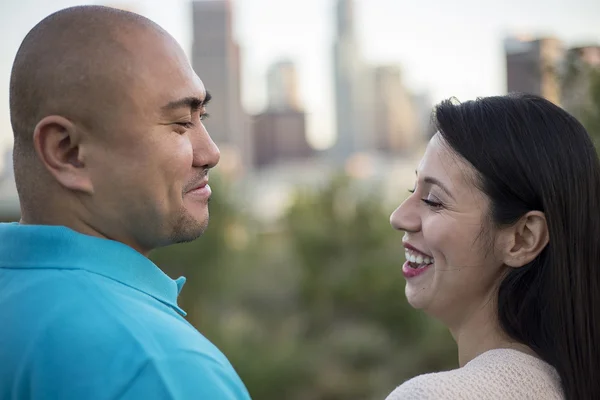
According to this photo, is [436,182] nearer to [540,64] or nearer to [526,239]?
[526,239]

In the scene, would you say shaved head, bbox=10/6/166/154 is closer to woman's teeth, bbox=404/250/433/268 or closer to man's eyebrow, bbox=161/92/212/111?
man's eyebrow, bbox=161/92/212/111

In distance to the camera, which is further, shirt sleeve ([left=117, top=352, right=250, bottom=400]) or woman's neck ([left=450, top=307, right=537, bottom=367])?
woman's neck ([left=450, top=307, right=537, bottom=367])

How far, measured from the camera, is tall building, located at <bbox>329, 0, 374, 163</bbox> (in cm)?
8956

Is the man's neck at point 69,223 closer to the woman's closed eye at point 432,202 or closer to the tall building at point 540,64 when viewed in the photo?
the woman's closed eye at point 432,202

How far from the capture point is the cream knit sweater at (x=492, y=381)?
1732 mm

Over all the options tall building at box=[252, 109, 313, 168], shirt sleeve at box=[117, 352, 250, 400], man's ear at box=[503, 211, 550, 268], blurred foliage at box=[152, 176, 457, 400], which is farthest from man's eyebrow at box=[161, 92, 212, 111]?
tall building at box=[252, 109, 313, 168]

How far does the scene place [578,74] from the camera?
4.93m

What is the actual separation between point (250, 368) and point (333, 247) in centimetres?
919

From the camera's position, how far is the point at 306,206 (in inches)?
1120

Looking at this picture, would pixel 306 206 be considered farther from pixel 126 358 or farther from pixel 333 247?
pixel 126 358

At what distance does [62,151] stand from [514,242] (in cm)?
110

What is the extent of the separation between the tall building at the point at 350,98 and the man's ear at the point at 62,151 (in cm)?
8344

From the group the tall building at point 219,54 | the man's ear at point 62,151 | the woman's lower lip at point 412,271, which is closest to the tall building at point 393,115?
Answer: the tall building at point 219,54

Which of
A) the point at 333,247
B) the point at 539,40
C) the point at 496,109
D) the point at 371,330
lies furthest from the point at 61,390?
the point at 333,247
